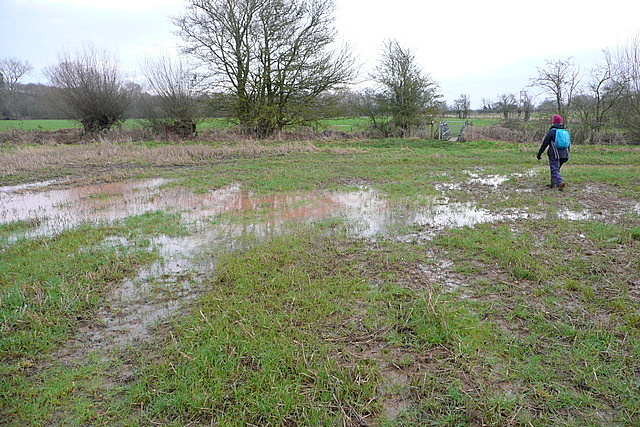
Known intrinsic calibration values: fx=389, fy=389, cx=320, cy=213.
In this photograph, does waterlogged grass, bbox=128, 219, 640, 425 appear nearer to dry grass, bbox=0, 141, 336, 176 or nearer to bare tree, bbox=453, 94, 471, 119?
dry grass, bbox=0, 141, 336, 176

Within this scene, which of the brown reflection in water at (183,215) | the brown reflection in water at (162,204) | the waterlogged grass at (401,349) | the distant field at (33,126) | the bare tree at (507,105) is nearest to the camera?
the waterlogged grass at (401,349)

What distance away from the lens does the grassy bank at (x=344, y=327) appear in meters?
2.66

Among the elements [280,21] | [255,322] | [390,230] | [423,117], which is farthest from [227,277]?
[423,117]

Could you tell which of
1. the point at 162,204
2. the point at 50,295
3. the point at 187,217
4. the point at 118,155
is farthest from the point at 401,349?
the point at 118,155

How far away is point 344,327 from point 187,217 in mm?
5042

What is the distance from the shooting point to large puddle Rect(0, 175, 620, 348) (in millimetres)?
4188

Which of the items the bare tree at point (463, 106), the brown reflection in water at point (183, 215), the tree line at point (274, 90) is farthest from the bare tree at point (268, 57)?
the bare tree at point (463, 106)

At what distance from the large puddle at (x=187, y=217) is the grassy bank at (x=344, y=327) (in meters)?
0.13

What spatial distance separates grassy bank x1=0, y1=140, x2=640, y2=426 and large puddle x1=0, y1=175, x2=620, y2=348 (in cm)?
13

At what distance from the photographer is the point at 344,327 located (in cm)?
360

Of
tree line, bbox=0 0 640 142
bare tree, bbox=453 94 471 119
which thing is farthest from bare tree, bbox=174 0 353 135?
bare tree, bbox=453 94 471 119

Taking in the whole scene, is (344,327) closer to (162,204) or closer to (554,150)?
(162,204)

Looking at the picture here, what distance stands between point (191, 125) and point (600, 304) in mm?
23469

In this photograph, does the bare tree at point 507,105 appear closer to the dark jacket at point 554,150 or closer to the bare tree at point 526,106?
the bare tree at point 526,106
